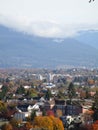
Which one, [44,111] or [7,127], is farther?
[44,111]

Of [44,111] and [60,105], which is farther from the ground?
[44,111]

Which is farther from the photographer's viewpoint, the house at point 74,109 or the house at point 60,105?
the house at point 60,105

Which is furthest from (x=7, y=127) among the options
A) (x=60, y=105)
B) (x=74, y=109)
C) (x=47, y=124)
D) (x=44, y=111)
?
(x=60, y=105)

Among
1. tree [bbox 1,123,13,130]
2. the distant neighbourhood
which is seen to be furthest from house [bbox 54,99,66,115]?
tree [bbox 1,123,13,130]

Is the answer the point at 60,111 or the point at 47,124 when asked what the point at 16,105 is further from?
the point at 47,124

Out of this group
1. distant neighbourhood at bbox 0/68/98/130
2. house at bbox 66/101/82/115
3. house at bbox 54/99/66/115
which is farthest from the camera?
house at bbox 54/99/66/115

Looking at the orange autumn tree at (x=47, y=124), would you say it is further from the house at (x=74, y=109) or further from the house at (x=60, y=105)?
the house at (x=60, y=105)

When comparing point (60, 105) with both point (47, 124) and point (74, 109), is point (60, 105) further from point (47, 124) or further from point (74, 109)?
point (47, 124)

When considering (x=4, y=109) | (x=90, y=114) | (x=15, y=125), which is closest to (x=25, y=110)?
(x=4, y=109)

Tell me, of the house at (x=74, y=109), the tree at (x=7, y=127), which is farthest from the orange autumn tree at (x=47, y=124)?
the house at (x=74, y=109)

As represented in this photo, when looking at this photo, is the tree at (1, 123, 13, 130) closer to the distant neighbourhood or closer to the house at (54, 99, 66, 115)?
the distant neighbourhood

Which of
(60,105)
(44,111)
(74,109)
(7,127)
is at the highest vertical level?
(7,127)
